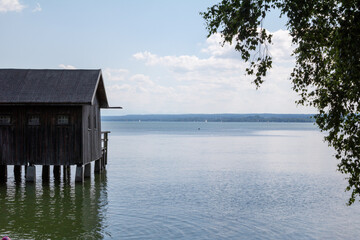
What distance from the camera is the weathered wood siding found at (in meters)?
26.7

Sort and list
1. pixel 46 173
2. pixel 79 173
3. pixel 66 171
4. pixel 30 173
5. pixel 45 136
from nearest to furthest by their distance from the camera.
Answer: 1. pixel 45 136
2. pixel 79 173
3. pixel 30 173
4. pixel 46 173
5. pixel 66 171

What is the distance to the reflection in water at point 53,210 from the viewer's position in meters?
17.4

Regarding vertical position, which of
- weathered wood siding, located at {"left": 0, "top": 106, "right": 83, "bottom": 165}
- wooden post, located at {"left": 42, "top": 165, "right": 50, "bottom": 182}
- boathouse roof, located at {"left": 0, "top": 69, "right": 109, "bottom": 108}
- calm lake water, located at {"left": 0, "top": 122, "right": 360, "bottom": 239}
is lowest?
calm lake water, located at {"left": 0, "top": 122, "right": 360, "bottom": 239}

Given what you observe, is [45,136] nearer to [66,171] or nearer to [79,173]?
[79,173]

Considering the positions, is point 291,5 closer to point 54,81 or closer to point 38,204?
point 38,204

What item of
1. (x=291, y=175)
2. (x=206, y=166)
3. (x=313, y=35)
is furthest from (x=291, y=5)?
(x=206, y=166)

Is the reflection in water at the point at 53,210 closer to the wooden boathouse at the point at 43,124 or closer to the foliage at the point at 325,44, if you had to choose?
the wooden boathouse at the point at 43,124

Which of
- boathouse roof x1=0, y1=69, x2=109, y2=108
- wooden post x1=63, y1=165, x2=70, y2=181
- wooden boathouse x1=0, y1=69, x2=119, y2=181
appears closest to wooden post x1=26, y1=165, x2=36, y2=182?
wooden boathouse x1=0, y1=69, x2=119, y2=181

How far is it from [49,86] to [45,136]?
2955mm

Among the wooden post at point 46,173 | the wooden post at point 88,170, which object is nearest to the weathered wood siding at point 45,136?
the wooden post at point 46,173

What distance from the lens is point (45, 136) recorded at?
2669 centimetres

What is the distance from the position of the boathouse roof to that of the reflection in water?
5.13m

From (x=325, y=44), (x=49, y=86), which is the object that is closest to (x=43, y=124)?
(x=49, y=86)

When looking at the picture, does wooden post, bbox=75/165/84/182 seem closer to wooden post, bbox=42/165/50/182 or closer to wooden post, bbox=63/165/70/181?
wooden post, bbox=42/165/50/182
